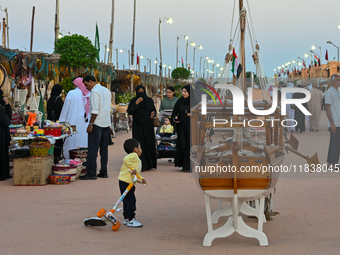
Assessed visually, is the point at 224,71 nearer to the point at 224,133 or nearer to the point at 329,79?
the point at 224,133

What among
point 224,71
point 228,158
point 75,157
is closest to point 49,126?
point 75,157

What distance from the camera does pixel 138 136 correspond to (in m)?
8.35

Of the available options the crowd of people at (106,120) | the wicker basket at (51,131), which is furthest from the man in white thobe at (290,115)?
the wicker basket at (51,131)

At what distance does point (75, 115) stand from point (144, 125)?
1407mm

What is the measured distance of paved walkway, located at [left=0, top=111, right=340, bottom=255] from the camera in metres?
3.82

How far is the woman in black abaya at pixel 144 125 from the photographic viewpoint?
823 centimetres

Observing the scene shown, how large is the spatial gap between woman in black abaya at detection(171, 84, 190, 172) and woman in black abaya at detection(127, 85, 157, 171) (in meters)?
0.46

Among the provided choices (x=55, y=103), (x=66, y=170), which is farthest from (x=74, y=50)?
(x=66, y=170)

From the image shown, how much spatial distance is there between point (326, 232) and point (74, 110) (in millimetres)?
5660

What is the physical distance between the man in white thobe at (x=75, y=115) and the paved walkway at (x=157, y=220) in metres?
1.60

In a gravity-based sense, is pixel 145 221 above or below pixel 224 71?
below

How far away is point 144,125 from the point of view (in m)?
8.32

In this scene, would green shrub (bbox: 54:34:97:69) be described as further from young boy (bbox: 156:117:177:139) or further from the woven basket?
the woven basket

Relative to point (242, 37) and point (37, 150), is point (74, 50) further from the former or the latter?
point (242, 37)
